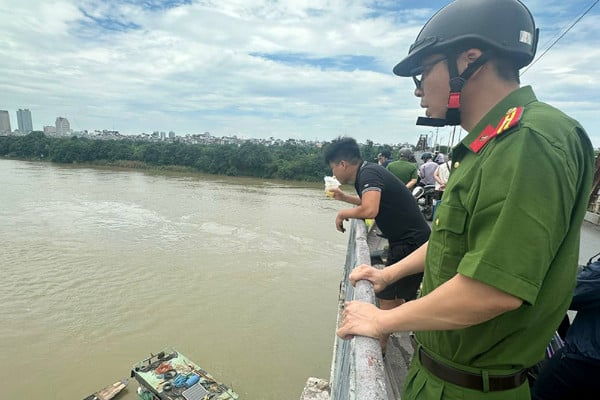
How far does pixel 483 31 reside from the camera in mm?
1077

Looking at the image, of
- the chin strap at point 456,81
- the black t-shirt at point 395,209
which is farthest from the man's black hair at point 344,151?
the chin strap at point 456,81

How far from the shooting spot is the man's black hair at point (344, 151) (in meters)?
3.08

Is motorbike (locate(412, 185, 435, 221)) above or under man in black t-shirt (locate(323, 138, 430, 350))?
under

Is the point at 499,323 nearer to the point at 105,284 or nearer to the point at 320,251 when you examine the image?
the point at 105,284

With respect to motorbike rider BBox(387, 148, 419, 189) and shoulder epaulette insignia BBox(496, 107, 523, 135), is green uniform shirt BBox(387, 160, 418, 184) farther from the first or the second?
shoulder epaulette insignia BBox(496, 107, 523, 135)

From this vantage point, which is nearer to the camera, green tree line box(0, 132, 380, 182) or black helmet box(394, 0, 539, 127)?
black helmet box(394, 0, 539, 127)

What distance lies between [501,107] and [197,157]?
2104 inches

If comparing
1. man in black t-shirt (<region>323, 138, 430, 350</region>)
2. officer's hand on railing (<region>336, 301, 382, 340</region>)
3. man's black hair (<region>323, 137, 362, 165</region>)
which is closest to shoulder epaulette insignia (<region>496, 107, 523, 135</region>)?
officer's hand on railing (<region>336, 301, 382, 340</region>)

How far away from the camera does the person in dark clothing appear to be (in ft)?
4.77

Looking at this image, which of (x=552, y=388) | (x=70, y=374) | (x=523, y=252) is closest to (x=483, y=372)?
(x=523, y=252)

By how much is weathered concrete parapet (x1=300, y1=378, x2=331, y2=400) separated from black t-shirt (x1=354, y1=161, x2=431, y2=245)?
5.68 ft

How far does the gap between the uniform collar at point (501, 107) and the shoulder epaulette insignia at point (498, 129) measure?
0.02 metres

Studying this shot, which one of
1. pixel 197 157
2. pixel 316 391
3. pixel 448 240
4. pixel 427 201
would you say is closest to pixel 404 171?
pixel 427 201

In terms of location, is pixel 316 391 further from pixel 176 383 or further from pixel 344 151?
pixel 176 383
